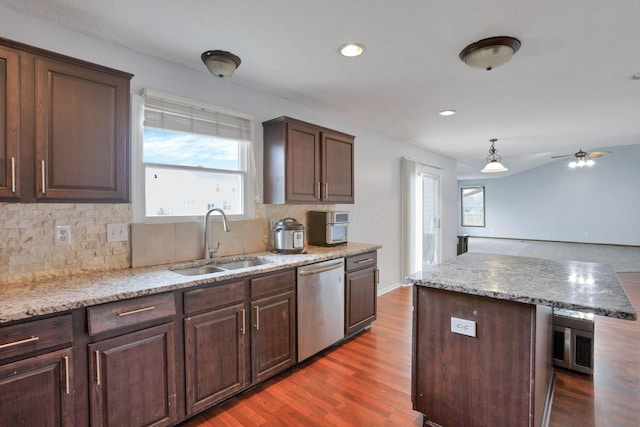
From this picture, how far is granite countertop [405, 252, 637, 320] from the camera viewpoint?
139 cm

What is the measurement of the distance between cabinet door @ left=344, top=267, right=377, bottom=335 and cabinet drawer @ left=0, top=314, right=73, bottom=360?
2.10 meters

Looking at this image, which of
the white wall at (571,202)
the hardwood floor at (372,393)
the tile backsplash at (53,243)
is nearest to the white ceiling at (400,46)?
the tile backsplash at (53,243)

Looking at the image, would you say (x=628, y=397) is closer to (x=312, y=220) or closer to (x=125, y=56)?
(x=312, y=220)

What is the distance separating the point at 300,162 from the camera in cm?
293

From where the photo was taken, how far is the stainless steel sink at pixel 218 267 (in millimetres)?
2295

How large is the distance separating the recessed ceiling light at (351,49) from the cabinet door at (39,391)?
7.54ft

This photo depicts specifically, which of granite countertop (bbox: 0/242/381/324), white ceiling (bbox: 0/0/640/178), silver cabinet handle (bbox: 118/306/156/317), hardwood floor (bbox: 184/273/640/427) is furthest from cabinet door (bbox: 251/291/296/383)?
white ceiling (bbox: 0/0/640/178)

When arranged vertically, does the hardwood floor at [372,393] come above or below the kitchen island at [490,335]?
below

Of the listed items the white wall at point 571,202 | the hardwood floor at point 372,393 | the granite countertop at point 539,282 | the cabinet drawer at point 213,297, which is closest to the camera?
the granite countertop at point 539,282

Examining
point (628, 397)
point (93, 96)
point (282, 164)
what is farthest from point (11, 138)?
point (628, 397)

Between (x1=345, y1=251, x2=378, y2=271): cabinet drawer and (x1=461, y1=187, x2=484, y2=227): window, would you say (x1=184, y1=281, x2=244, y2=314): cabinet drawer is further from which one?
(x1=461, y1=187, x2=484, y2=227): window

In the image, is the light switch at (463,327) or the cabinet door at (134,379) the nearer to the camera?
the cabinet door at (134,379)

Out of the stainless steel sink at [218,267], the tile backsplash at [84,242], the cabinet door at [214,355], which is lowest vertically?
the cabinet door at [214,355]

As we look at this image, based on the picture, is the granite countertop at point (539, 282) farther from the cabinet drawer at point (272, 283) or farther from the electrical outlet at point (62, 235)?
the electrical outlet at point (62, 235)
